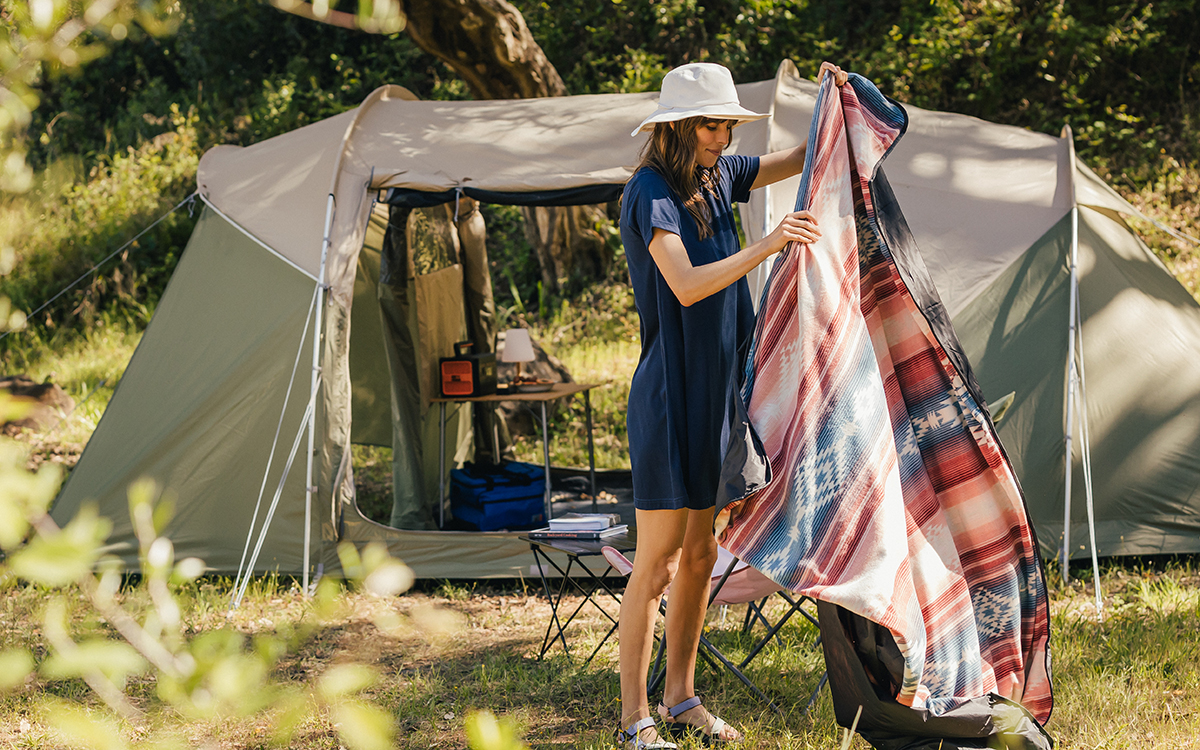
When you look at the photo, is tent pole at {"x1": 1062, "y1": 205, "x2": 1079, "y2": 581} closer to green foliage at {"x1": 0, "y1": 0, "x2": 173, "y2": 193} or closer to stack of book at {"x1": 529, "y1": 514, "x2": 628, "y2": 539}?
stack of book at {"x1": 529, "y1": 514, "x2": 628, "y2": 539}

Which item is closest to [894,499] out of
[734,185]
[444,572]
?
[734,185]

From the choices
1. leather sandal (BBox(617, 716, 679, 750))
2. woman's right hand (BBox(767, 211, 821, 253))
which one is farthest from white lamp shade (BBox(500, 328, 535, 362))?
woman's right hand (BBox(767, 211, 821, 253))

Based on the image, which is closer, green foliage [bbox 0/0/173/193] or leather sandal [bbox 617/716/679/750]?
green foliage [bbox 0/0/173/193]

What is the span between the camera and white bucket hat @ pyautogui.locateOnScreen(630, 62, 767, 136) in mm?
2041

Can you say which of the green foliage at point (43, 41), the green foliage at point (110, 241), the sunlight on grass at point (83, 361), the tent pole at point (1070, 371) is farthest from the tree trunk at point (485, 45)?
the green foliage at point (43, 41)

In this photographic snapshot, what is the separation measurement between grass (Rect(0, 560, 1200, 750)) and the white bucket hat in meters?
1.15

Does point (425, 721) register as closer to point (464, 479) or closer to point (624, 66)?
point (464, 479)

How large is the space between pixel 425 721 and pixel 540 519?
177 cm

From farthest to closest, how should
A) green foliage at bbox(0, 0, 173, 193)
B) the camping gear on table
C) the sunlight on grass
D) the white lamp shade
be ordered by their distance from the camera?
1. the sunlight on grass
2. the white lamp shade
3. the camping gear on table
4. green foliage at bbox(0, 0, 173, 193)

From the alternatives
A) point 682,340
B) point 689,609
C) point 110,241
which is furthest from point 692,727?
point 110,241

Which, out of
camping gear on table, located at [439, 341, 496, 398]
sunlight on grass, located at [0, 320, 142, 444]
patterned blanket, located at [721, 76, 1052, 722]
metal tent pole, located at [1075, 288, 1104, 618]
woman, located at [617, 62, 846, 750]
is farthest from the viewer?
sunlight on grass, located at [0, 320, 142, 444]

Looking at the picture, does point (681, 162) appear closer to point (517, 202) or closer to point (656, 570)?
point (656, 570)

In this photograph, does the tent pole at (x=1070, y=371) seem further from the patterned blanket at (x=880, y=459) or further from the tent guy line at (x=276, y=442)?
the tent guy line at (x=276, y=442)

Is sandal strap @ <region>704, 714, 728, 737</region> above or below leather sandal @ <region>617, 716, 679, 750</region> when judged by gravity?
below
